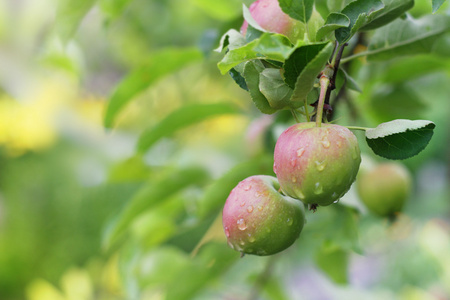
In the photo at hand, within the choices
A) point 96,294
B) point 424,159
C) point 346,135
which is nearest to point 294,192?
point 346,135

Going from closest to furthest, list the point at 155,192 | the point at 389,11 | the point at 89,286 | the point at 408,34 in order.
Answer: the point at 389,11 < the point at 408,34 < the point at 155,192 < the point at 89,286

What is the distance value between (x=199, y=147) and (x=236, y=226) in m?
0.53

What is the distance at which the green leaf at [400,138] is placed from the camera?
336 millimetres

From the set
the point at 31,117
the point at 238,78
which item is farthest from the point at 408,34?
the point at 31,117

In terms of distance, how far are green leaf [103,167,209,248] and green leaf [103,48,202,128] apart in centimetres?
12

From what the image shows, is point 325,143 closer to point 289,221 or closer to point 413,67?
point 289,221

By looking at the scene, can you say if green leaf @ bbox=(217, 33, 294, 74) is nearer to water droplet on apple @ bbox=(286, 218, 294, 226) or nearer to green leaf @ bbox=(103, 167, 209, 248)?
water droplet on apple @ bbox=(286, 218, 294, 226)

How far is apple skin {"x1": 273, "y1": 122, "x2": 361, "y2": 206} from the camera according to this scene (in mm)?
316

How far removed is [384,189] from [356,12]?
1.20 ft

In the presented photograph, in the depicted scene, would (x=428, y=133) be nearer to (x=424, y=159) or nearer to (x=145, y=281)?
(x=145, y=281)

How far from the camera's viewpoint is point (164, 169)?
0.87m

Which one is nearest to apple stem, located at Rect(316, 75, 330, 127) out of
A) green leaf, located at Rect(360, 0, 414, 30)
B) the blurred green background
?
green leaf, located at Rect(360, 0, 414, 30)

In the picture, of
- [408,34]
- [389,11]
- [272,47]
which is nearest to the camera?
[272,47]

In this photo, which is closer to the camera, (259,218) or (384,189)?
(259,218)
